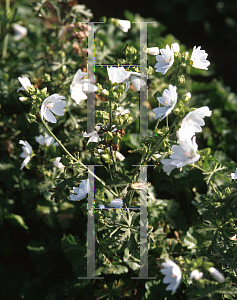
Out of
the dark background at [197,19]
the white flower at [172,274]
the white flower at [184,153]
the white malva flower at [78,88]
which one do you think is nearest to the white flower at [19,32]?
the dark background at [197,19]

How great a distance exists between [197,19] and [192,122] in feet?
11.5

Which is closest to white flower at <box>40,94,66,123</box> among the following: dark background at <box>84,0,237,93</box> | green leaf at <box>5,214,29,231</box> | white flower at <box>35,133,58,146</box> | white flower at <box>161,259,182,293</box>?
white flower at <box>35,133,58,146</box>

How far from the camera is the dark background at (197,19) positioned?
13.6ft

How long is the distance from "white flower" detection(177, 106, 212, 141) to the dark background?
3.07 metres

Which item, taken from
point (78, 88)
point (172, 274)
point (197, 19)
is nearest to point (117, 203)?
point (172, 274)

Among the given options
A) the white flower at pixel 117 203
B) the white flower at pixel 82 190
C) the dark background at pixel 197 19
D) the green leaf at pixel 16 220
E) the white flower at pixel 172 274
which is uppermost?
the dark background at pixel 197 19

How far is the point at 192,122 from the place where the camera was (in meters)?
1.24

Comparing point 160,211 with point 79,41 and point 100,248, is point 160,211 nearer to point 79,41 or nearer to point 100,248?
point 100,248

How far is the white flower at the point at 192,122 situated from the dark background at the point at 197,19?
10.1ft

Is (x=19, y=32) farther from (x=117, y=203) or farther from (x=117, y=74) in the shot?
(x=117, y=203)

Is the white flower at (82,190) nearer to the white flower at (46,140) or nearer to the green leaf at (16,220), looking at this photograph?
the white flower at (46,140)

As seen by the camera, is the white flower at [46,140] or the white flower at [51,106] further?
the white flower at [46,140]

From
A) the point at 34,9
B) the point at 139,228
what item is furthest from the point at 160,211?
the point at 34,9

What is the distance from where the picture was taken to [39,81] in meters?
2.24
